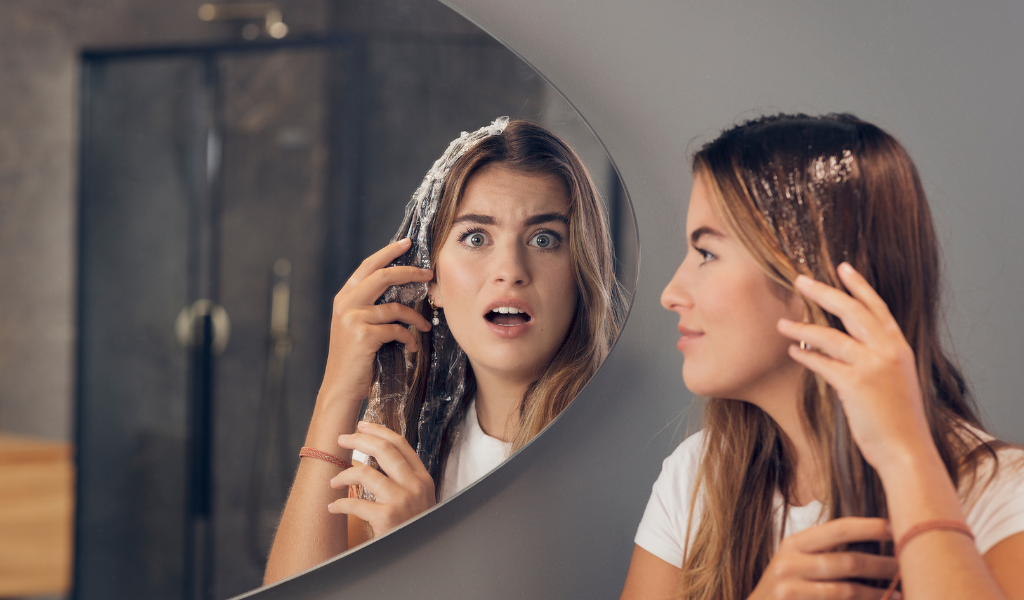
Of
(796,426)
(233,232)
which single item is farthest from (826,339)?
(233,232)

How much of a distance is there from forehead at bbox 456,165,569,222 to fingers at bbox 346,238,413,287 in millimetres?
64

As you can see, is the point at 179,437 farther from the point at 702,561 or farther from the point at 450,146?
the point at 702,561

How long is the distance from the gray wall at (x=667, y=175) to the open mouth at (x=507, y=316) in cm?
14

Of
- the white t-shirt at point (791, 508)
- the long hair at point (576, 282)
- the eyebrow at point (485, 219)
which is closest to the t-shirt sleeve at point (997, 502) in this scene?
the white t-shirt at point (791, 508)

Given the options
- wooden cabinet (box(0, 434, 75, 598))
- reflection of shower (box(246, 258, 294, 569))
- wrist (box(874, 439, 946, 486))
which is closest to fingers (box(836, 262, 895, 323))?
wrist (box(874, 439, 946, 486))

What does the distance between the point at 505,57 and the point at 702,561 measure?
56cm

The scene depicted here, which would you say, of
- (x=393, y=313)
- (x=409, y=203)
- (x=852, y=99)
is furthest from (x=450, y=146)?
(x=852, y=99)

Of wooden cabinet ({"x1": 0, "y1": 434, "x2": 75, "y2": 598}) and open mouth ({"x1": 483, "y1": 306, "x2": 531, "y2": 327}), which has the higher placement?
open mouth ({"x1": 483, "y1": 306, "x2": 531, "y2": 327})

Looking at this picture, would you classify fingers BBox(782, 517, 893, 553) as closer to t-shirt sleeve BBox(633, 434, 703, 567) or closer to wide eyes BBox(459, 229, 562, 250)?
t-shirt sleeve BBox(633, 434, 703, 567)

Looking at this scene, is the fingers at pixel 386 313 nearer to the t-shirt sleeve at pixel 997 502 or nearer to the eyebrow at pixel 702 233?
the eyebrow at pixel 702 233

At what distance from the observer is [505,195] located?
0.72 metres

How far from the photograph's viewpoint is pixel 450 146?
2.36 ft

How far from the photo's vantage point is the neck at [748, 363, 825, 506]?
68 cm

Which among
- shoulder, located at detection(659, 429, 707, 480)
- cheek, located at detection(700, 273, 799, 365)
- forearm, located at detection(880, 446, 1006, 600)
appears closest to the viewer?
forearm, located at detection(880, 446, 1006, 600)
